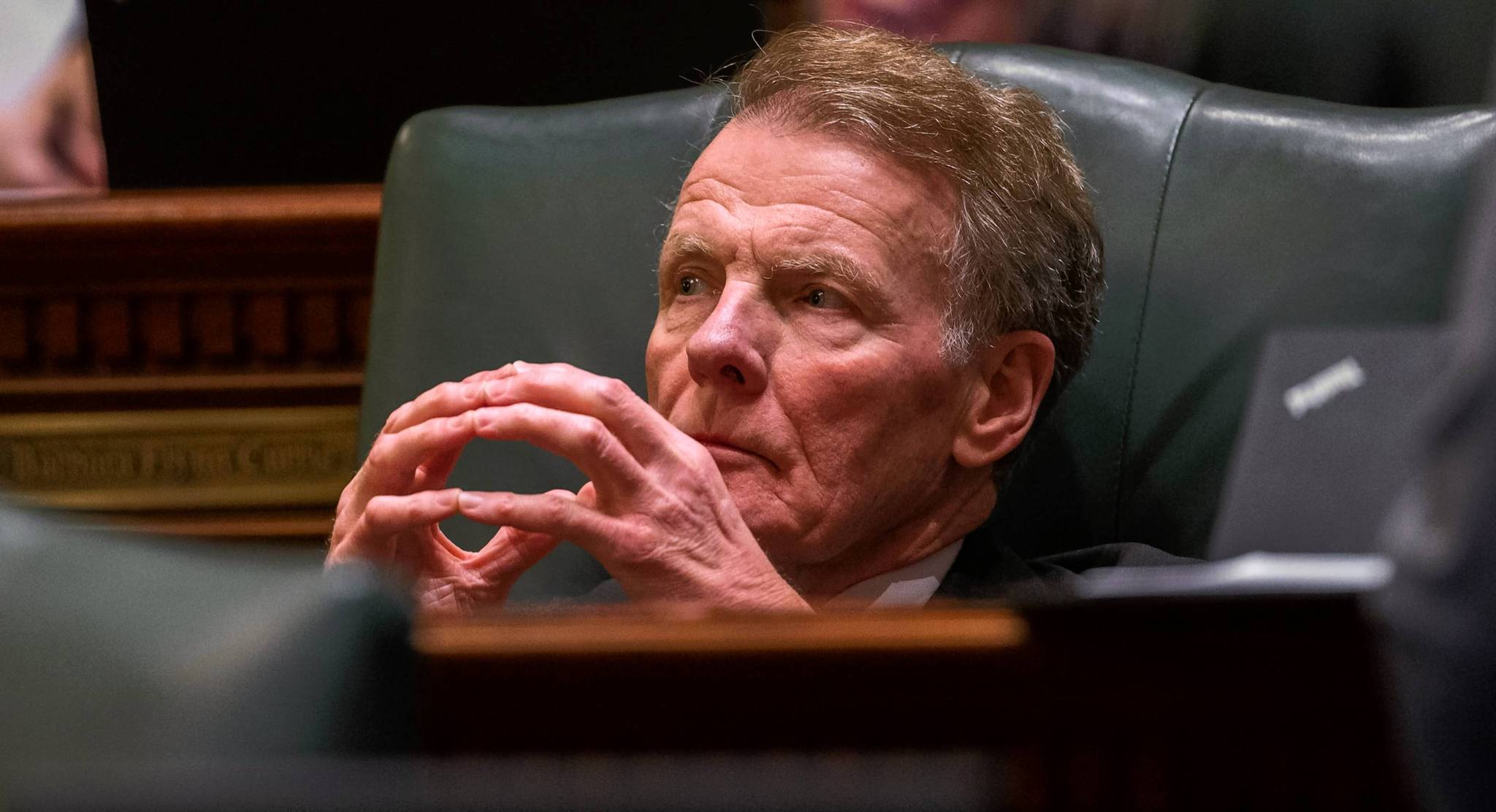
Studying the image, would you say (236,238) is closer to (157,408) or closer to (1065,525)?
(157,408)

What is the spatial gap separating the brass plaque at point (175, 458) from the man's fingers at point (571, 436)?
3.50ft

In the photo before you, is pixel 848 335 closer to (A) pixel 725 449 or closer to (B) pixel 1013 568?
(A) pixel 725 449

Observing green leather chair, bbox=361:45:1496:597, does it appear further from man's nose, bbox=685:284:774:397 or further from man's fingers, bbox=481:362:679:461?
man's fingers, bbox=481:362:679:461

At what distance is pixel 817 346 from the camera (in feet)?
4.38

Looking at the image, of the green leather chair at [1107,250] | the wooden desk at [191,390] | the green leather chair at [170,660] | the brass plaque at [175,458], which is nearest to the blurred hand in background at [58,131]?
the wooden desk at [191,390]

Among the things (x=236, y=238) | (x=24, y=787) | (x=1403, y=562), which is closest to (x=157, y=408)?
(x=236, y=238)

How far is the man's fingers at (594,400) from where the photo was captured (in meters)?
1.13

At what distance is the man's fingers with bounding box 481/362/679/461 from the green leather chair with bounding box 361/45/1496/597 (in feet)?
1.48

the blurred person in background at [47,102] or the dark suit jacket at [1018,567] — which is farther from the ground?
the blurred person in background at [47,102]

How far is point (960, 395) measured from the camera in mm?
1394

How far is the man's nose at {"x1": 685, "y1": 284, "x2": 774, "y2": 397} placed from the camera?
130 centimetres

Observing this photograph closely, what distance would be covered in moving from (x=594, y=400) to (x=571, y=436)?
0.12 ft

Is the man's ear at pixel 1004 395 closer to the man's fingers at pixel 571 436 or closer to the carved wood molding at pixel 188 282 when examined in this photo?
the man's fingers at pixel 571 436

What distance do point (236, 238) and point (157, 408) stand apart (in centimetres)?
28
